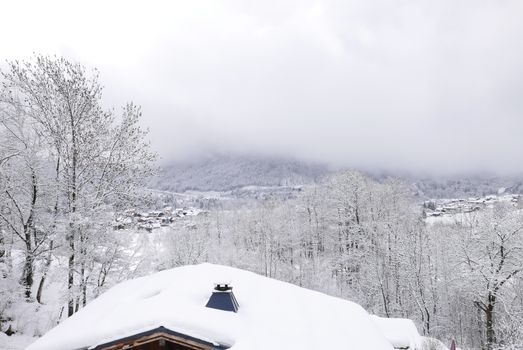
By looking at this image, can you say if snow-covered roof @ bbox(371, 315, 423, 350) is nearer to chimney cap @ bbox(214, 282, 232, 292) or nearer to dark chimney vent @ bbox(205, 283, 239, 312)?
dark chimney vent @ bbox(205, 283, 239, 312)

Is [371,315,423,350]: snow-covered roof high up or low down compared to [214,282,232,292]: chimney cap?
down

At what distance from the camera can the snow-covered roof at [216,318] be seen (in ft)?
24.1

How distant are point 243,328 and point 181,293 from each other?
6.01ft

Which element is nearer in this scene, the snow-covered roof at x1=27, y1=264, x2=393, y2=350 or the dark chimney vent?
the snow-covered roof at x1=27, y1=264, x2=393, y2=350

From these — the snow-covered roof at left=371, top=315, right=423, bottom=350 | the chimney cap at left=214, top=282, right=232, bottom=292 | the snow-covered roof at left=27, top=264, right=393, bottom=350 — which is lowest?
Result: the snow-covered roof at left=371, top=315, right=423, bottom=350

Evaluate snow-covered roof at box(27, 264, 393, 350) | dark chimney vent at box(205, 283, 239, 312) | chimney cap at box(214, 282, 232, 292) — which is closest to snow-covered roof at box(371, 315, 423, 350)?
snow-covered roof at box(27, 264, 393, 350)

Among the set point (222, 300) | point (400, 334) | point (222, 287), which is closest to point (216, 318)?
point (222, 300)

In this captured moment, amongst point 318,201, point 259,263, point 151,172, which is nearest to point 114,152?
point 151,172

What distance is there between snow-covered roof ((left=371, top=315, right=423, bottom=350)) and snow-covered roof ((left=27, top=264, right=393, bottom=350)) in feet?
19.1

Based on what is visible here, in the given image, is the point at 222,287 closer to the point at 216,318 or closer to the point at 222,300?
the point at 222,300

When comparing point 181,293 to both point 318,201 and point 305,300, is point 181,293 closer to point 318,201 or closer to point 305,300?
point 305,300

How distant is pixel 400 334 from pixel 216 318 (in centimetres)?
1191

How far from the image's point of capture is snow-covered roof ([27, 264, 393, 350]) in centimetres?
736

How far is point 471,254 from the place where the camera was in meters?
27.1
